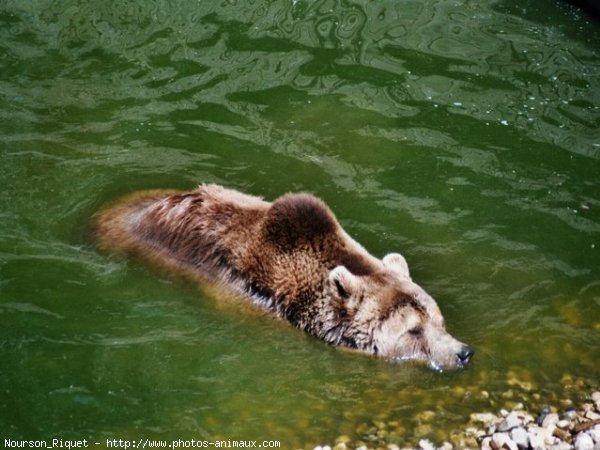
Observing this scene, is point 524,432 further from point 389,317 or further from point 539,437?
point 389,317

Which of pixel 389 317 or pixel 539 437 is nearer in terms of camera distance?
pixel 539 437

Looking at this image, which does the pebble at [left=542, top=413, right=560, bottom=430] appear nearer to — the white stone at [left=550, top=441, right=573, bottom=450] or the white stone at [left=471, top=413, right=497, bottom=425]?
the white stone at [left=550, top=441, right=573, bottom=450]

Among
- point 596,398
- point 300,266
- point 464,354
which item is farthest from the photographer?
point 300,266

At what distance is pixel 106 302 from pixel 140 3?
24.9 ft

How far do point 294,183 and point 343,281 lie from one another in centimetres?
269

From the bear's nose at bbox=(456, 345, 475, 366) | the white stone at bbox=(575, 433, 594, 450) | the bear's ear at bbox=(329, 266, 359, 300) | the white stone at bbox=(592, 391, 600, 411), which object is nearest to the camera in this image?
the white stone at bbox=(575, 433, 594, 450)

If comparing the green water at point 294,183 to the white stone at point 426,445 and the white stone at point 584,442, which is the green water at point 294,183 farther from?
the white stone at point 584,442

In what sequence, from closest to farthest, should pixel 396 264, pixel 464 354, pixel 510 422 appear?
pixel 510 422
pixel 464 354
pixel 396 264

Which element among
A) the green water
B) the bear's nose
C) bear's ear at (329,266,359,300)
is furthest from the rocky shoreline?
bear's ear at (329,266,359,300)

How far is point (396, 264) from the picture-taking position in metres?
8.77

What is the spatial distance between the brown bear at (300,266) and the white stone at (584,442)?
4.22 ft

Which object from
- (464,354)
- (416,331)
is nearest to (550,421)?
(464,354)

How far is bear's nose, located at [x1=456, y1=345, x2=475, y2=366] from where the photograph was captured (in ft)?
26.7

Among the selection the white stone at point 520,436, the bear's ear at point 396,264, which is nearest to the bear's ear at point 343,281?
the bear's ear at point 396,264
